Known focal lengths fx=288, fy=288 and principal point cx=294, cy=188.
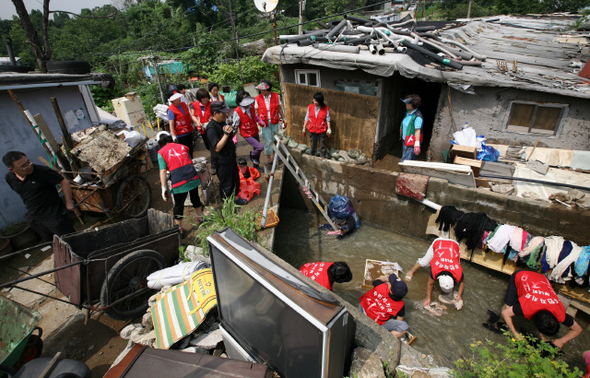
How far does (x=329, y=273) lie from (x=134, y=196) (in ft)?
14.4

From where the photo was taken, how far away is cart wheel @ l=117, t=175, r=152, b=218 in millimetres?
5703

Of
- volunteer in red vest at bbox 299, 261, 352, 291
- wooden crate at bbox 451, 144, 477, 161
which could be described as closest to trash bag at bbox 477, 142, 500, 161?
wooden crate at bbox 451, 144, 477, 161

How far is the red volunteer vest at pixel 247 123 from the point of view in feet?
20.9

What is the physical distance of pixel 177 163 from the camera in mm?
4734

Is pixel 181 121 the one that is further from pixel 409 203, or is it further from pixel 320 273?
pixel 409 203

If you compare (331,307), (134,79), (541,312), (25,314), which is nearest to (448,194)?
(541,312)

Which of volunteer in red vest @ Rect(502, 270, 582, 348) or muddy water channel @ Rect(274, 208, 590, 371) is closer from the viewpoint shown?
volunteer in red vest @ Rect(502, 270, 582, 348)

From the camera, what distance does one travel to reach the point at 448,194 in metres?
5.55

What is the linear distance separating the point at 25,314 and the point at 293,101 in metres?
6.30

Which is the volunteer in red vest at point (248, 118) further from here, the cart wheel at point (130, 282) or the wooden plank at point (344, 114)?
the cart wheel at point (130, 282)

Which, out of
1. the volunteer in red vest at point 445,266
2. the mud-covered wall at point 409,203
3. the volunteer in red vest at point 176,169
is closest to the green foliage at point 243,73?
the mud-covered wall at point 409,203

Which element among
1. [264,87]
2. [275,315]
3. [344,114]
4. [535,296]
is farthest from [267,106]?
[535,296]

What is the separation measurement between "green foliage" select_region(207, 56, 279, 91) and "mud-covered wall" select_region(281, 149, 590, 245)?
928 centimetres

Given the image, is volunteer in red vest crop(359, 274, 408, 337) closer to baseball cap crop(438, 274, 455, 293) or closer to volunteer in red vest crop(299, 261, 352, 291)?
volunteer in red vest crop(299, 261, 352, 291)
